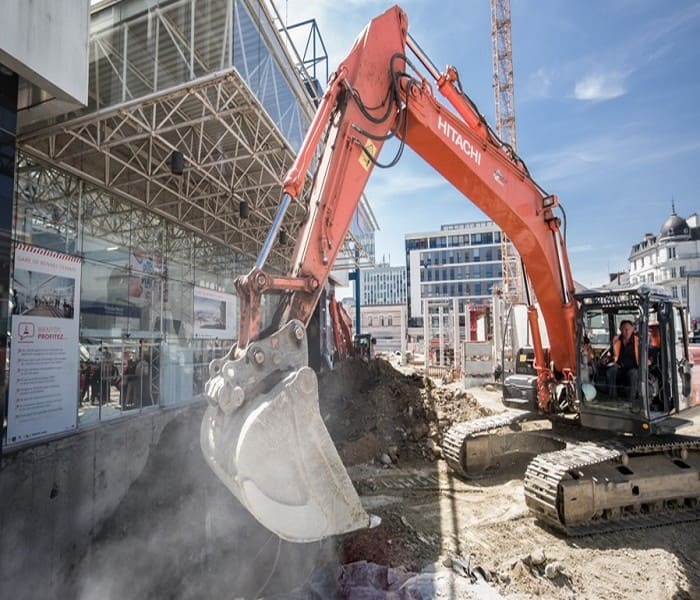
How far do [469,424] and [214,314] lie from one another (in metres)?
8.52

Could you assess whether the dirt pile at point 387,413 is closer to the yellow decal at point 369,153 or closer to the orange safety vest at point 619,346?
the orange safety vest at point 619,346

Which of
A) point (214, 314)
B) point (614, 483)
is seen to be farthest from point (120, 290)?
point (614, 483)

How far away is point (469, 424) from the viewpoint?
7.02m

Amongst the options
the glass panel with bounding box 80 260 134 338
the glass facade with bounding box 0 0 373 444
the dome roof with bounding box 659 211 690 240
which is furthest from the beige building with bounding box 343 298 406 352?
the glass panel with bounding box 80 260 134 338

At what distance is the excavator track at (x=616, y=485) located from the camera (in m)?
4.90

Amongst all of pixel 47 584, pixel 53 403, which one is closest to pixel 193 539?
pixel 47 584

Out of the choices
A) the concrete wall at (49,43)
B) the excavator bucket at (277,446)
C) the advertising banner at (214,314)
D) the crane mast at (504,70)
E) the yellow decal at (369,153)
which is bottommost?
the excavator bucket at (277,446)

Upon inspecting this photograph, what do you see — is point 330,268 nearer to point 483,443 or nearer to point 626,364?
point 626,364

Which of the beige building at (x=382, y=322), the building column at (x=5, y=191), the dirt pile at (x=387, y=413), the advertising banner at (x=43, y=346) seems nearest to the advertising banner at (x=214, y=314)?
the dirt pile at (x=387, y=413)

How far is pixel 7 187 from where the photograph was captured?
4.79 m

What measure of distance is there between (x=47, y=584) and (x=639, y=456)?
317 inches

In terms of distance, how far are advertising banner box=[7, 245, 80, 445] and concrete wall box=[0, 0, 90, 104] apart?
9.76ft

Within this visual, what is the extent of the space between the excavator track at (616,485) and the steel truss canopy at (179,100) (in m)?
6.65

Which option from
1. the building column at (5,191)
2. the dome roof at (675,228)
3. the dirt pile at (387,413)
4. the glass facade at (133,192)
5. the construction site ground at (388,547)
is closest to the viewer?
the construction site ground at (388,547)
